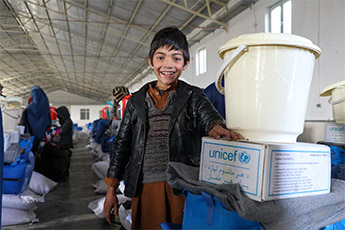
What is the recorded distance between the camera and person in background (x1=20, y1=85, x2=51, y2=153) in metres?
A: 3.95

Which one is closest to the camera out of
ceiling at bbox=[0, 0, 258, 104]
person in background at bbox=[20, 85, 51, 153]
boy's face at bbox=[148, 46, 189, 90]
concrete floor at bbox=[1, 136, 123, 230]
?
boy's face at bbox=[148, 46, 189, 90]

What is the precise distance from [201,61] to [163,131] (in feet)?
27.7

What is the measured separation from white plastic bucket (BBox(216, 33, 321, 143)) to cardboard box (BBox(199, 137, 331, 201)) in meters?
0.07

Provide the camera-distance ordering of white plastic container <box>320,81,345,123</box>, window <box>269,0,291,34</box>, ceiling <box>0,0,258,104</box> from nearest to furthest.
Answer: white plastic container <box>320,81,345,123</box>, window <box>269,0,291,34</box>, ceiling <box>0,0,258,104</box>

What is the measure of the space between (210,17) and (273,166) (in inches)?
267

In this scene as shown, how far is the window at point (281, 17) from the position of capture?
213 inches

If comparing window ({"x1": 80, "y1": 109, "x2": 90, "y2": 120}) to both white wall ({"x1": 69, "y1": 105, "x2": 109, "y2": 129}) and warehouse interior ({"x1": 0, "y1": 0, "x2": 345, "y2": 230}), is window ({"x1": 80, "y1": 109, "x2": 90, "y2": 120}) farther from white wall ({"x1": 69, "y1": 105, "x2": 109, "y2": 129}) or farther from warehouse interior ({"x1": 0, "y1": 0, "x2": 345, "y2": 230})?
warehouse interior ({"x1": 0, "y1": 0, "x2": 345, "y2": 230})

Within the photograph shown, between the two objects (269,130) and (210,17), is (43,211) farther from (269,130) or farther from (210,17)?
(210,17)

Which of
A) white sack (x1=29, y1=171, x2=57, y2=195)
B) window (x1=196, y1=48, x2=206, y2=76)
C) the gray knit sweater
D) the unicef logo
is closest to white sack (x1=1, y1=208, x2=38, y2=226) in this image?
white sack (x1=29, y1=171, x2=57, y2=195)

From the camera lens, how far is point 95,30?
10508 millimetres

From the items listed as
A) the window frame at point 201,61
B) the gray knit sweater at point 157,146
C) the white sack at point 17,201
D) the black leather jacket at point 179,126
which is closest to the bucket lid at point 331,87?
the black leather jacket at point 179,126

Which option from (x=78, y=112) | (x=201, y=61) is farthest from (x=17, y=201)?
(x=78, y=112)

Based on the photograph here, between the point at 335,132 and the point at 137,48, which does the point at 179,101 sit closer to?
the point at 335,132

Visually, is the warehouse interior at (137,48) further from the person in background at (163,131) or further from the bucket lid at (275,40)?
the person in background at (163,131)
